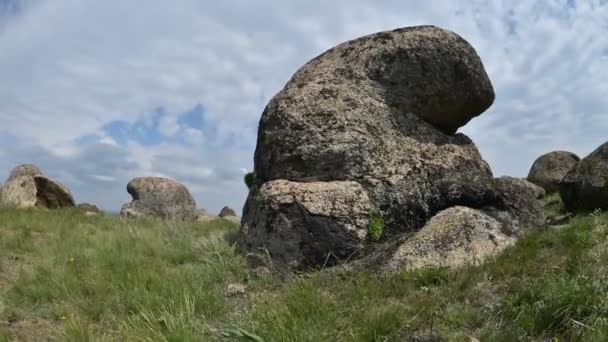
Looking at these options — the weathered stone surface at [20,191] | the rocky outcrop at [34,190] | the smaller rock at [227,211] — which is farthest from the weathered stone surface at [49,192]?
the smaller rock at [227,211]

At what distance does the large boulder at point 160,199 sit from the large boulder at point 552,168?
1698 cm

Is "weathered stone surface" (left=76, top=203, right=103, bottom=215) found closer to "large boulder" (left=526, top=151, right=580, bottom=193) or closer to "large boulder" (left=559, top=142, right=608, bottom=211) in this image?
"large boulder" (left=559, top=142, right=608, bottom=211)

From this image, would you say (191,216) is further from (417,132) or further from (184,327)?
(184,327)

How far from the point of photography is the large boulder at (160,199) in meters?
25.3

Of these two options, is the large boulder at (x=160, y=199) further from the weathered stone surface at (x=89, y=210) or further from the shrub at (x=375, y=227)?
the shrub at (x=375, y=227)

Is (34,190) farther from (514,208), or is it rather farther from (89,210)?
(514,208)

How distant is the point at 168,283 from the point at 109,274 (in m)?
1.38

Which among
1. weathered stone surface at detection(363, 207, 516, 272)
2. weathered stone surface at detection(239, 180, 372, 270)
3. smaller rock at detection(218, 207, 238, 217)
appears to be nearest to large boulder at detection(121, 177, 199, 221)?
smaller rock at detection(218, 207, 238, 217)

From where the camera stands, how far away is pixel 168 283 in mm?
6211

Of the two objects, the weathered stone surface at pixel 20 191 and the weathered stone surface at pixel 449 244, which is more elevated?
the weathered stone surface at pixel 20 191

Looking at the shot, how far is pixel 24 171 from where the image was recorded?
87.4ft

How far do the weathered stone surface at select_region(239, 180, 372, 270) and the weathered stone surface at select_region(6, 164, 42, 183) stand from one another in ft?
73.1

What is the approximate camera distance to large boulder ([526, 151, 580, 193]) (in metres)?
26.3

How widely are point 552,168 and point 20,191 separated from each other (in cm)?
2546
